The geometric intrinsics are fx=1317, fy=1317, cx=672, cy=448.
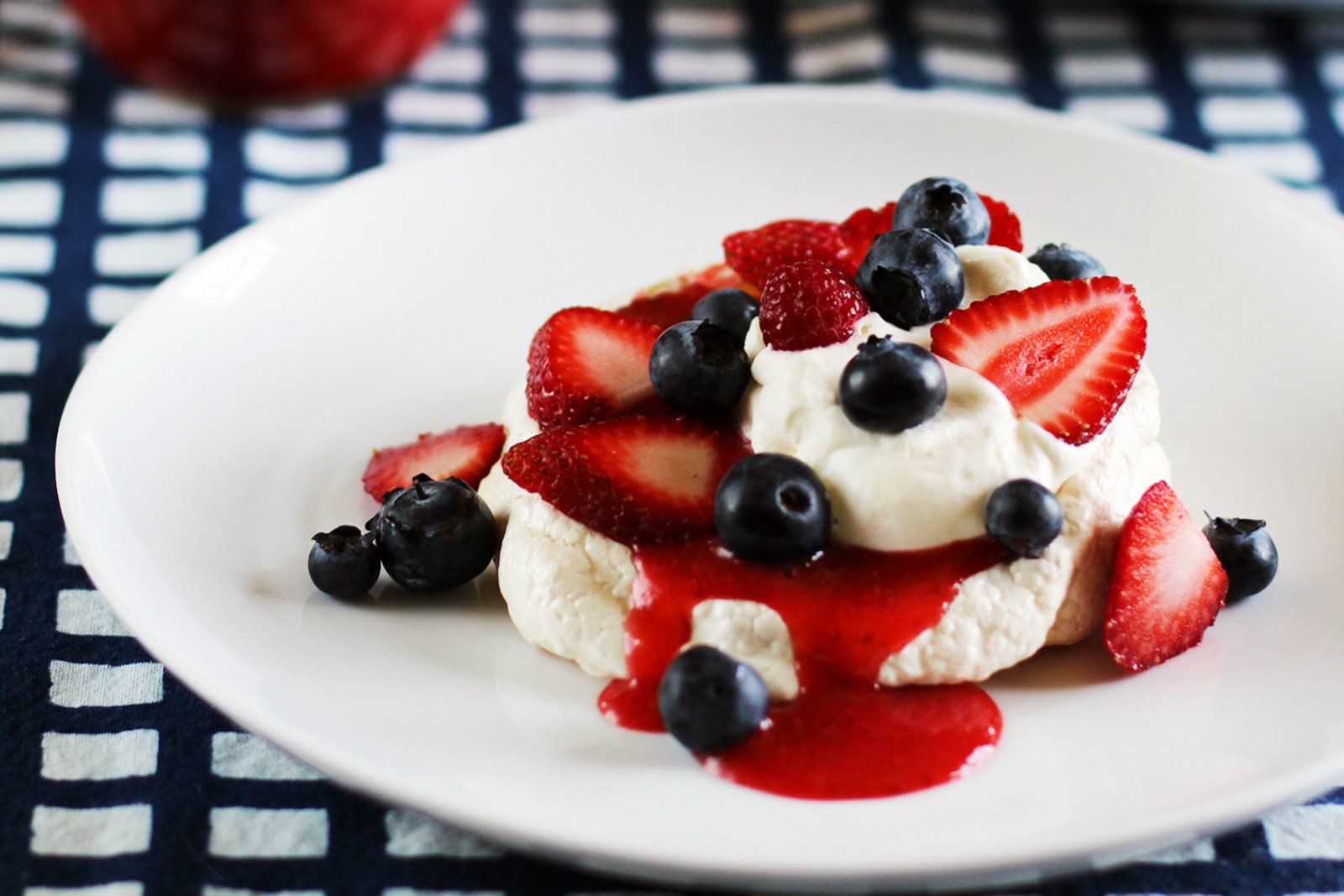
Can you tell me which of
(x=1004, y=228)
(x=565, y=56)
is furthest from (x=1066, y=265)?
(x=565, y=56)

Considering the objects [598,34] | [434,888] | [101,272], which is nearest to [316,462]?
[434,888]

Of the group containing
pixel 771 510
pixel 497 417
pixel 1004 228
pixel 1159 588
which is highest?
pixel 1004 228

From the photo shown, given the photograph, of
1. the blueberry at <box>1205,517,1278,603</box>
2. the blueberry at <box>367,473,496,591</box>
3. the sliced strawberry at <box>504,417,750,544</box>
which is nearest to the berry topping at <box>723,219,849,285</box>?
the sliced strawberry at <box>504,417,750,544</box>

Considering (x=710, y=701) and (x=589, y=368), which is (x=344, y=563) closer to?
(x=589, y=368)

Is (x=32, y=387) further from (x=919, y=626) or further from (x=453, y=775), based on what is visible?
(x=919, y=626)

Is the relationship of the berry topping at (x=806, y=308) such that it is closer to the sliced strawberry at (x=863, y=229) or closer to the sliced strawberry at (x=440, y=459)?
the sliced strawberry at (x=863, y=229)

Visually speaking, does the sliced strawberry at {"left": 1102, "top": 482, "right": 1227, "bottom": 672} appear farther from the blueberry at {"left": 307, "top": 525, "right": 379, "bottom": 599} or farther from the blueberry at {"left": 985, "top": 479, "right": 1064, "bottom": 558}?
the blueberry at {"left": 307, "top": 525, "right": 379, "bottom": 599}
